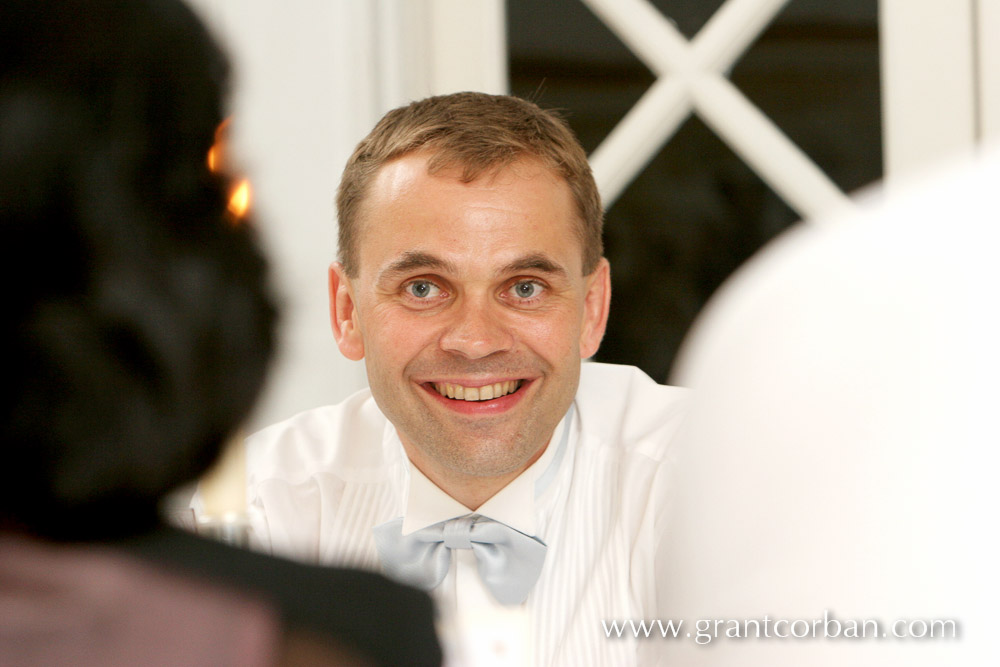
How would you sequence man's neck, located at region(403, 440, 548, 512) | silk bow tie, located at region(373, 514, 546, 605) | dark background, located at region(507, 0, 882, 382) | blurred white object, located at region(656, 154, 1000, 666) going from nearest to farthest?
blurred white object, located at region(656, 154, 1000, 666) → silk bow tie, located at region(373, 514, 546, 605) → man's neck, located at region(403, 440, 548, 512) → dark background, located at region(507, 0, 882, 382)

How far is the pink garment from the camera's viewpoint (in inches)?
16.3

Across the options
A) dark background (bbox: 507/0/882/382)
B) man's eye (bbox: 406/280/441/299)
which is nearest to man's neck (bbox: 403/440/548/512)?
man's eye (bbox: 406/280/441/299)

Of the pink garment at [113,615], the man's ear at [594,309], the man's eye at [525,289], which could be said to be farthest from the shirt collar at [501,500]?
the pink garment at [113,615]

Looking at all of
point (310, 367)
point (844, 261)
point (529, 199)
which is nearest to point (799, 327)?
point (844, 261)

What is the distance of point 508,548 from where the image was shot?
1.36 meters

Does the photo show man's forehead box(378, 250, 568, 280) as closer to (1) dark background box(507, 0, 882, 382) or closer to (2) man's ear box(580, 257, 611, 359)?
(2) man's ear box(580, 257, 611, 359)

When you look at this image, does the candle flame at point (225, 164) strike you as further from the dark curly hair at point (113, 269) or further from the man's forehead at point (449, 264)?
the man's forehead at point (449, 264)

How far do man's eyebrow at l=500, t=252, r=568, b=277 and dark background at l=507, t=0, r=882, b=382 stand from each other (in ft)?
2.36

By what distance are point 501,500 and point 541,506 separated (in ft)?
0.27

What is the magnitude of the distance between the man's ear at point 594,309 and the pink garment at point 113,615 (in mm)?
1112

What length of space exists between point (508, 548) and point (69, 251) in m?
1.03

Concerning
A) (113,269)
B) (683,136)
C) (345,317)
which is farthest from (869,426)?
(683,136)

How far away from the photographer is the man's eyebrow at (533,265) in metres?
1.36

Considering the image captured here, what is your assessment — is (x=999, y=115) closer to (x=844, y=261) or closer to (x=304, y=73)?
(x=304, y=73)
